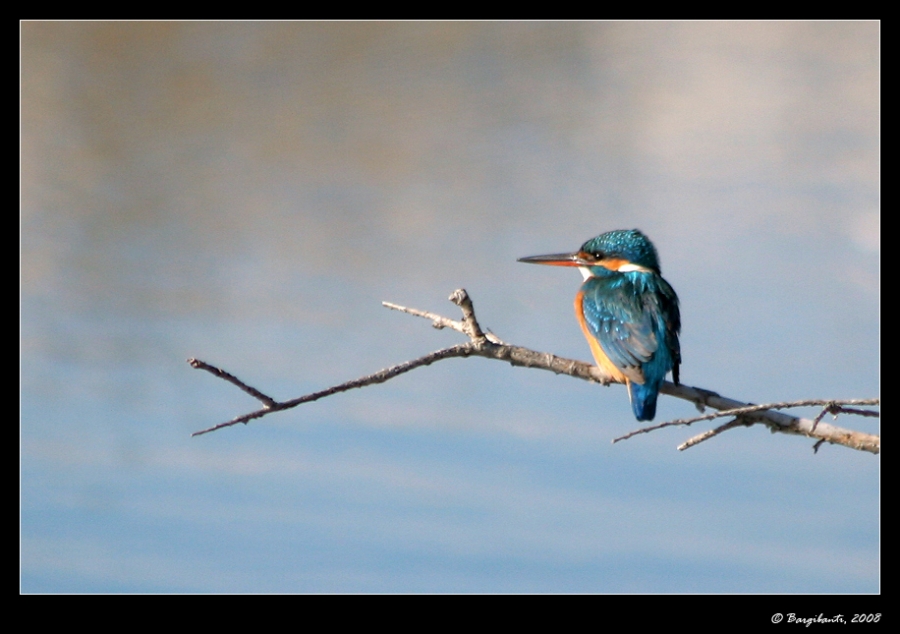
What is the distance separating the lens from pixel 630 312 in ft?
8.99

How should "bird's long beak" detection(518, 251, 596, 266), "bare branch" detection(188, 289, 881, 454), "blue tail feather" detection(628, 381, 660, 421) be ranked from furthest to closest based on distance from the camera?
"bird's long beak" detection(518, 251, 596, 266) < "blue tail feather" detection(628, 381, 660, 421) < "bare branch" detection(188, 289, 881, 454)

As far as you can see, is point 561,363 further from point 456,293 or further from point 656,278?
point 656,278

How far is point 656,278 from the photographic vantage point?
9.77ft

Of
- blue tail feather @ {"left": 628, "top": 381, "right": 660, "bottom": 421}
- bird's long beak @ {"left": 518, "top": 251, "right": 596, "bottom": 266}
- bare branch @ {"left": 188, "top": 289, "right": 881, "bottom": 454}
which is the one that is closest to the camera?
bare branch @ {"left": 188, "top": 289, "right": 881, "bottom": 454}

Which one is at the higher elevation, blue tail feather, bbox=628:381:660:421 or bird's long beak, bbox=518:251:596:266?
bird's long beak, bbox=518:251:596:266

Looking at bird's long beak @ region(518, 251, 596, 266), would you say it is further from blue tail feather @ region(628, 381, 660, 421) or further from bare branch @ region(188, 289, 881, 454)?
bare branch @ region(188, 289, 881, 454)

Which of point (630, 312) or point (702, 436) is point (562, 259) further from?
point (702, 436)

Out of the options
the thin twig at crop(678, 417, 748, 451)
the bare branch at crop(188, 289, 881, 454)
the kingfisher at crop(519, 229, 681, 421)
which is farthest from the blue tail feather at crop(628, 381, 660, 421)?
the thin twig at crop(678, 417, 748, 451)

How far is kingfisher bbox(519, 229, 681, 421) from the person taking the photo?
256 cm

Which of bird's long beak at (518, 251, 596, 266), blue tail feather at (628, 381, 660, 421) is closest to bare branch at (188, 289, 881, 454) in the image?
blue tail feather at (628, 381, 660, 421)

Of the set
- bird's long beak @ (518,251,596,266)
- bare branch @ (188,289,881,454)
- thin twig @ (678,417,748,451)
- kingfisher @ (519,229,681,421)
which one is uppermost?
bird's long beak @ (518,251,596,266)

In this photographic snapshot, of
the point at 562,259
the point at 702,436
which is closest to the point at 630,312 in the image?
the point at 562,259

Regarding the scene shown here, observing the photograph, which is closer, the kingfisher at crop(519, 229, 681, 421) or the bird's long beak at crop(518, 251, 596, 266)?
the kingfisher at crop(519, 229, 681, 421)

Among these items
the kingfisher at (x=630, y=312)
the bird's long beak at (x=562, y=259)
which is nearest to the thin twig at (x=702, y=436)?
the kingfisher at (x=630, y=312)
